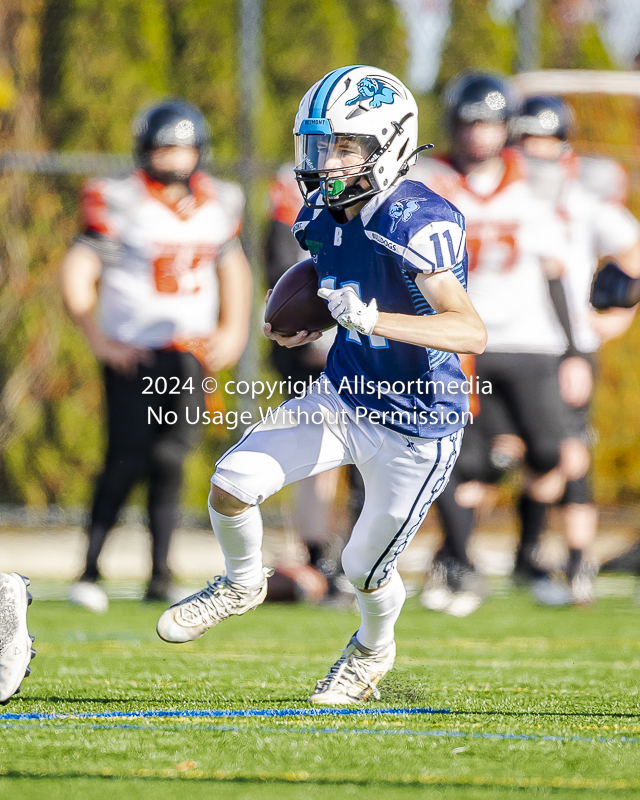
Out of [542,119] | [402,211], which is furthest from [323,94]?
[542,119]

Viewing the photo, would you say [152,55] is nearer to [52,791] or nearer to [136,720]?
[136,720]

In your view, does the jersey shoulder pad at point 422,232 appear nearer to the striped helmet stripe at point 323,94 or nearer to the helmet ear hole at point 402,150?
the helmet ear hole at point 402,150

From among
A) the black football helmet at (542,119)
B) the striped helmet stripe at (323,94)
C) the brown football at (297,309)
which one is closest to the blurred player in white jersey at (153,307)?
the black football helmet at (542,119)

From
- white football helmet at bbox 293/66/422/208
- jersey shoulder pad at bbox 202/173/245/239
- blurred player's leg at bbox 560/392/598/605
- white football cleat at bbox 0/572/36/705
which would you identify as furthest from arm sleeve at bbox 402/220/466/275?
blurred player's leg at bbox 560/392/598/605

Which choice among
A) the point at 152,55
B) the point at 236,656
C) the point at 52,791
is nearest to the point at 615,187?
the point at 236,656

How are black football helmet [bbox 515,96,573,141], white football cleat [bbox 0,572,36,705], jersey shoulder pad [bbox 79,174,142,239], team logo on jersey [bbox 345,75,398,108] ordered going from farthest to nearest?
black football helmet [bbox 515,96,573,141], jersey shoulder pad [bbox 79,174,142,239], team logo on jersey [bbox 345,75,398,108], white football cleat [bbox 0,572,36,705]

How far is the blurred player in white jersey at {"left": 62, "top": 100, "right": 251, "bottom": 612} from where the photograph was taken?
5.21 metres

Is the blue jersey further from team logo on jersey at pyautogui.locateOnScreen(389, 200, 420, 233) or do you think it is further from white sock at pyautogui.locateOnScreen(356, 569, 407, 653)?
white sock at pyautogui.locateOnScreen(356, 569, 407, 653)

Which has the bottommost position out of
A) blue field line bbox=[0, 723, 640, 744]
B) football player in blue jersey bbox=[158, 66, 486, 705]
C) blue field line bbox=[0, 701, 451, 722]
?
blue field line bbox=[0, 701, 451, 722]

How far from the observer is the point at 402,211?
297cm

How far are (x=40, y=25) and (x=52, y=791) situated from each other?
7.18 metres

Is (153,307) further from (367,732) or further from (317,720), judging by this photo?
(367,732)

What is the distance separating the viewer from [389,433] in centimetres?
311

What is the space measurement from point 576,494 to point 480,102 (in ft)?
5.82
